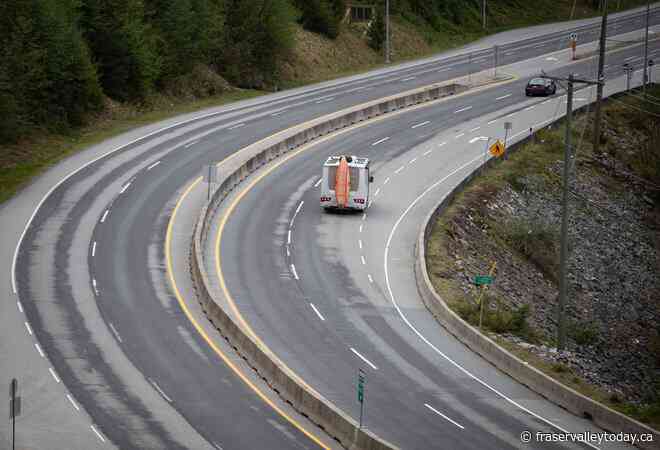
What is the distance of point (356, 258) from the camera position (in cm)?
4503

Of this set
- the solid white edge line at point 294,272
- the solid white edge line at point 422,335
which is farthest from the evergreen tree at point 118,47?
the solid white edge line at point 294,272

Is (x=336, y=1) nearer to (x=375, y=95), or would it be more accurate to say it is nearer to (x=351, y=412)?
(x=375, y=95)

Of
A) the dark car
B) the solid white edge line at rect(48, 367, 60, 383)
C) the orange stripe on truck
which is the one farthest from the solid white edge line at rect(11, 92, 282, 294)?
the dark car

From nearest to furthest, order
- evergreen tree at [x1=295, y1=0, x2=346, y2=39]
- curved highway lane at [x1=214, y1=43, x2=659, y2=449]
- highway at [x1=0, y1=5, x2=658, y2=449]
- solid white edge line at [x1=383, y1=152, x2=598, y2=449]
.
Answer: highway at [x1=0, y1=5, x2=658, y2=449]
curved highway lane at [x1=214, y1=43, x2=659, y2=449]
solid white edge line at [x1=383, y1=152, x2=598, y2=449]
evergreen tree at [x1=295, y1=0, x2=346, y2=39]

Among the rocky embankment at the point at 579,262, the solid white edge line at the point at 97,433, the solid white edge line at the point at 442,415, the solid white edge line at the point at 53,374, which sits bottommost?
the rocky embankment at the point at 579,262

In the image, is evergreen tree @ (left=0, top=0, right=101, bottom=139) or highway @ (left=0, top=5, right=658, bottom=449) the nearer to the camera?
highway @ (left=0, top=5, right=658, bottom=449)

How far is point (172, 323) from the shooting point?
3612 centimetres

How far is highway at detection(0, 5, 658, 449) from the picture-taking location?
28.2m

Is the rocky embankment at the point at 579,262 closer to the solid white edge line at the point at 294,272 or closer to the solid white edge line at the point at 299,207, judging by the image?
the solid white edge line at the point at 294,272

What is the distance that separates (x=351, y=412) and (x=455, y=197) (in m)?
27.5

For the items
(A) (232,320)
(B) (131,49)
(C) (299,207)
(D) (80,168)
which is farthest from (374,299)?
(B) (131,49)

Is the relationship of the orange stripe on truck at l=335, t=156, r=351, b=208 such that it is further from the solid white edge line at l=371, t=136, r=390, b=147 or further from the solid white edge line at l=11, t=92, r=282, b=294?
the solid white edge line at l=371, t=136, r=390, b=147

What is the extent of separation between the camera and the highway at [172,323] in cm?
2819

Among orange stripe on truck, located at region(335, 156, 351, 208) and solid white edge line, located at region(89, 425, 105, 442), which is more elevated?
solid white edge line, located at region(89, 425, 105, 442)
